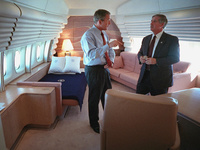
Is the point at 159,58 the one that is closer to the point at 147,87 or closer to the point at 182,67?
the point at 147,87

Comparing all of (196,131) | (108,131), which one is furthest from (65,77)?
(196,131)

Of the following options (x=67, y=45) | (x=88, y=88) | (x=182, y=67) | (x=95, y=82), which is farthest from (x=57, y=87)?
(x=182, y=67)

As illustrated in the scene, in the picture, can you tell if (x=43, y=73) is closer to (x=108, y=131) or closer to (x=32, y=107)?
(x=32, y=107)

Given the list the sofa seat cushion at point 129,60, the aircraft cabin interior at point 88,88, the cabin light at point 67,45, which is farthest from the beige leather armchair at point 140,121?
the cabin light at point 67,45

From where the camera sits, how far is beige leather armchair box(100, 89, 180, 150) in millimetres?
889

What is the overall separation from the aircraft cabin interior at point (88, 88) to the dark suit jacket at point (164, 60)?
2cm

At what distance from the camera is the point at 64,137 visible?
2.13 metres

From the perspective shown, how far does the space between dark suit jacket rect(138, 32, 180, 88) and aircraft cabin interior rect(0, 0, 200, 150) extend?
0.06 feet

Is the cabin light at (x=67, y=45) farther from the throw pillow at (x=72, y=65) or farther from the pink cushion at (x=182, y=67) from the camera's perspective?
the pink cushion at (x=182, y=67)

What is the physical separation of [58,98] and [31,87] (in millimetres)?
445

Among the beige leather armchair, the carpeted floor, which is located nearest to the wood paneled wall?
the carpeted floor

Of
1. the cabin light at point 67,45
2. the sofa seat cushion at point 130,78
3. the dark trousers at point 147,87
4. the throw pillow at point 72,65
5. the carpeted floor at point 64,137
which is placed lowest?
the carpeted floor at point 64,137

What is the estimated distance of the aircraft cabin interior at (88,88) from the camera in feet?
3.15

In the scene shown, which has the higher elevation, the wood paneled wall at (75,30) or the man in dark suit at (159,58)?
the wood paneled wall at (75,30)
